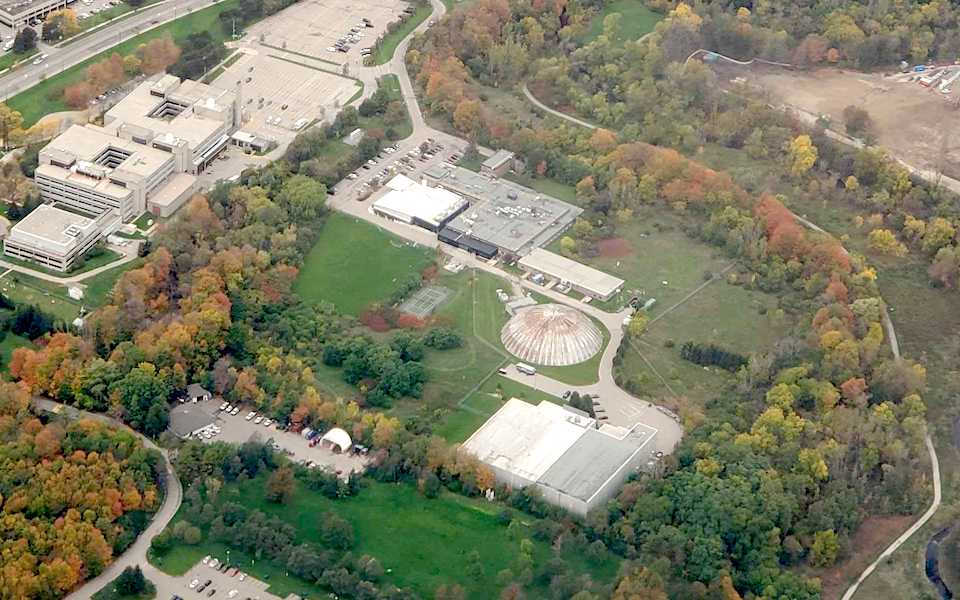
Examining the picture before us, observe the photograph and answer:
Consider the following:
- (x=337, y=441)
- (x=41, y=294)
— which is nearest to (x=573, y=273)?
(x=337, y=441)

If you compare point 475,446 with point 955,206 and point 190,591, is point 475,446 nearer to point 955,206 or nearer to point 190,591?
point 190,591

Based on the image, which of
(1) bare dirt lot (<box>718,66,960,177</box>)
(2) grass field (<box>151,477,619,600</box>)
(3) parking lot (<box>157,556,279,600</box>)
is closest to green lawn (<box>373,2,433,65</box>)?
(1) bare dirt lot (<box>718,66,960,177</box>)

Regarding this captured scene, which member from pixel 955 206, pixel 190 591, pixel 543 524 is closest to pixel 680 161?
pixel 955 206

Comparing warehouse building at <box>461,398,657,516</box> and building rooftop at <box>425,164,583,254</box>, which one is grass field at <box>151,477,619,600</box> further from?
building rooftop at <box>425,164,583,254</box>

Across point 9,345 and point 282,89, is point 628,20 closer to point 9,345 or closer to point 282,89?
point 282,89

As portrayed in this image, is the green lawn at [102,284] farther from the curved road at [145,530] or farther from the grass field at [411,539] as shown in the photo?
the grass field at [411,539]

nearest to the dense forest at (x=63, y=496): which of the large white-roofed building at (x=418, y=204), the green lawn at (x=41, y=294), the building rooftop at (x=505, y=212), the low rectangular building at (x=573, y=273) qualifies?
the green lawn at (x=41, y=294)
